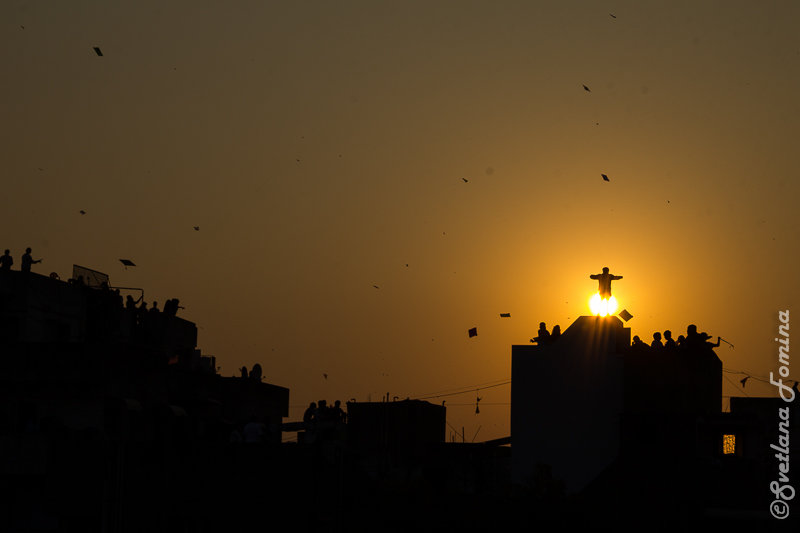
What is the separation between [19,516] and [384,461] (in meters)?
22.5

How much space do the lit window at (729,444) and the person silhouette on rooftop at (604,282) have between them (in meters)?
7.13

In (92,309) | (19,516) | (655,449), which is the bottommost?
(19,516)

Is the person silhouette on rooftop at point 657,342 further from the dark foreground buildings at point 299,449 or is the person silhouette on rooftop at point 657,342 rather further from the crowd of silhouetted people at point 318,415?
the crowd of silhouetted people at point 318,415

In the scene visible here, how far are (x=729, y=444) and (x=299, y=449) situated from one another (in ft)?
50.2

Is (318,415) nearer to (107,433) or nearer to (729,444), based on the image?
(107,433)

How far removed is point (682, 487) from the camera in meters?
39.0

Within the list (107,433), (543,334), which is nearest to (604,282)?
(543,334)

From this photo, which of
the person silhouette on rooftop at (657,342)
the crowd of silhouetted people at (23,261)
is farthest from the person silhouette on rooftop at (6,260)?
the person silhouette on rooftop at (657,342)

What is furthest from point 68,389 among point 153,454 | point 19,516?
point 153,454

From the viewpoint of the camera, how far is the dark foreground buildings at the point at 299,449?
35594mm

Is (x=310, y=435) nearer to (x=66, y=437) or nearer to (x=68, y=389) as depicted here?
(x=66, y=437)

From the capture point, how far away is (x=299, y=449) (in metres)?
35.8

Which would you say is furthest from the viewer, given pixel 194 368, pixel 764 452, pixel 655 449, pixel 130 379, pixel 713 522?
pixel 194 368

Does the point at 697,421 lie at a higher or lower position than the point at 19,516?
higher
